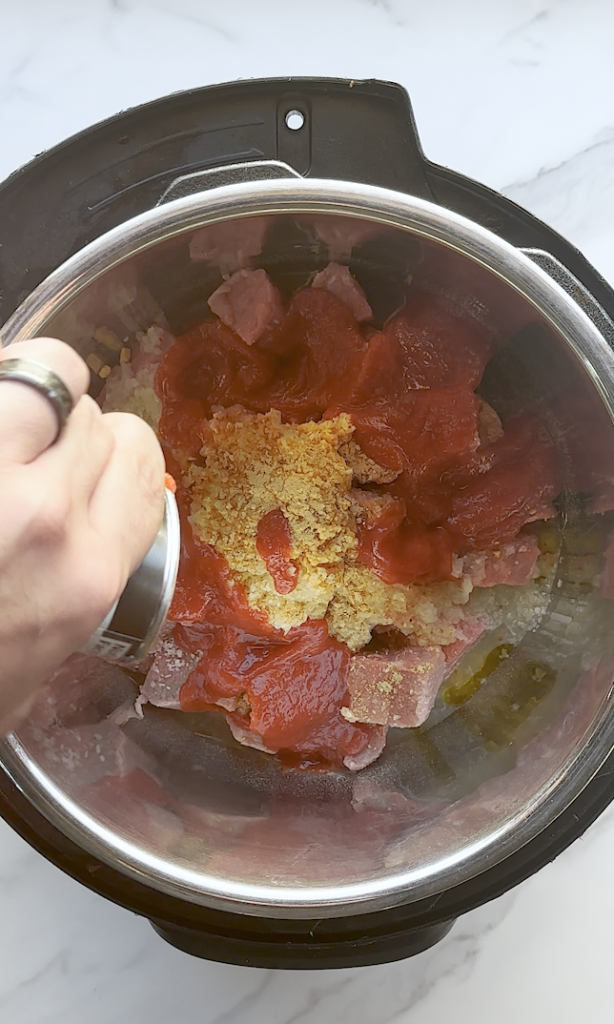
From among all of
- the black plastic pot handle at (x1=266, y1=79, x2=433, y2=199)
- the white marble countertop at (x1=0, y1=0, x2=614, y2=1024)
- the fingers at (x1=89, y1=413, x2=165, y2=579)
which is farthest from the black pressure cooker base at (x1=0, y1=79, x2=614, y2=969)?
the fingers at (x1=89, y1=413, x2=165, y2=579)

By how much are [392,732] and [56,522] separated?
2.50 feet

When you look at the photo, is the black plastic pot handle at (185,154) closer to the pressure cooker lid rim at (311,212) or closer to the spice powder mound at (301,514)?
the pressure cooker lid rim at (311,212)

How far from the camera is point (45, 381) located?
0.60 meters

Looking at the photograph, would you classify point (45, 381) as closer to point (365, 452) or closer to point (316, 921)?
point (365, 452)

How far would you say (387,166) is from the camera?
99cm

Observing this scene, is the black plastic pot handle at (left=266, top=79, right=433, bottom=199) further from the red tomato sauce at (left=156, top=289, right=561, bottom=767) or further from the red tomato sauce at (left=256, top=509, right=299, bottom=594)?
the red tomato sauce at (left=256, top=509, right=299, bottom=594)

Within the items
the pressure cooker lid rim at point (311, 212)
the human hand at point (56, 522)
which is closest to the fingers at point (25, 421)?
the human hand at point (56, 522)

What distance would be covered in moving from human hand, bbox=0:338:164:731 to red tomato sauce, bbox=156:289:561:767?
48cm

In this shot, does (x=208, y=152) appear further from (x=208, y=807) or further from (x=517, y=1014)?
(x=517, y=1014)

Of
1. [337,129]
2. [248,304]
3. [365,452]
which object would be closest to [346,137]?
[337,129]

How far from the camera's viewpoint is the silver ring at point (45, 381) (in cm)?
59

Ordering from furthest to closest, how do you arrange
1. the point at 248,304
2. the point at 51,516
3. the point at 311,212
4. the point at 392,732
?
the point at 392,732 < the point at 248,304 < the point at 311,212 < the point at 51,516

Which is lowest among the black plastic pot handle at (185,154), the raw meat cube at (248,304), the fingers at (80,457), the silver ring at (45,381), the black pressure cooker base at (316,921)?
the black pressure cooker base at (316,921)

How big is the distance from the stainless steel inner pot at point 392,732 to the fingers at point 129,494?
0.97 feet
